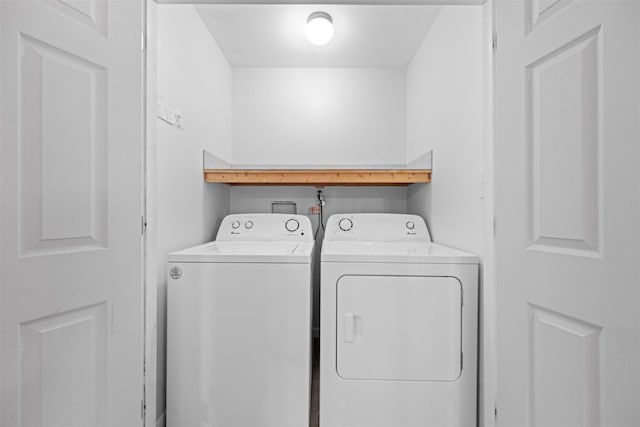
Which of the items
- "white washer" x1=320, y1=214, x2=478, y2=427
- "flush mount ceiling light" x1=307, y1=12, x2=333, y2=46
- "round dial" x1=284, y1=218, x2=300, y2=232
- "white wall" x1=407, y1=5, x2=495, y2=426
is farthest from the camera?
"round dial" x1=284, y1=218, x2=300, y2=232

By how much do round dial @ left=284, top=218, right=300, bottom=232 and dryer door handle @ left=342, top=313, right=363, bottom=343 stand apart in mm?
933

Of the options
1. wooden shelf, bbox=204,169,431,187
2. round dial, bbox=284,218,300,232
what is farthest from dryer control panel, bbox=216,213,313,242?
wooden shelf, bbox=204,169,431,187

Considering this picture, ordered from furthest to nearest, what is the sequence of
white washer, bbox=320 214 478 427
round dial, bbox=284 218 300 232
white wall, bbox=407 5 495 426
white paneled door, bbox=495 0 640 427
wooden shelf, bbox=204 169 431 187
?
1. round dial, bbox=284 218 300 232
2. wooden shelf, bbox=204 169 431 187
3. white washer, bbox=320 214 478 427
4. white wall, bbox=407 5 495 426
5. white paneled door, bbox=495 0 640 427

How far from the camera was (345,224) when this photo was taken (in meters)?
2.17

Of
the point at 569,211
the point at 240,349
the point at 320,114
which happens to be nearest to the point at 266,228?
the point at 240,349

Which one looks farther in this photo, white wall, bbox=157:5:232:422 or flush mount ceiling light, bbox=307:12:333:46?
flush mount ceiling light, bbox=307:12:333:46

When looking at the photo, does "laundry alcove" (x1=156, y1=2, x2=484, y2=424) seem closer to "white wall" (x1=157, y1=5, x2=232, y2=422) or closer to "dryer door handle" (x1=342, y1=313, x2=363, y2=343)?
"white wall" (x1=157, y1=5, x2=232, y2=422)

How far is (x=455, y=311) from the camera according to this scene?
1.33 metres

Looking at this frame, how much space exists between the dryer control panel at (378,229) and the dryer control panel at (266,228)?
0.19m

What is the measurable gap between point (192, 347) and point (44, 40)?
1247 mm

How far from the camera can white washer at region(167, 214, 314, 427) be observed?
136 centimetres

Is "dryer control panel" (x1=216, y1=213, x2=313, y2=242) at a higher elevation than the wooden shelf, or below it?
below

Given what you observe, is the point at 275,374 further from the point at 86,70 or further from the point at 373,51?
the point at 373,51

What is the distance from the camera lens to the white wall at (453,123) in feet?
4.65
